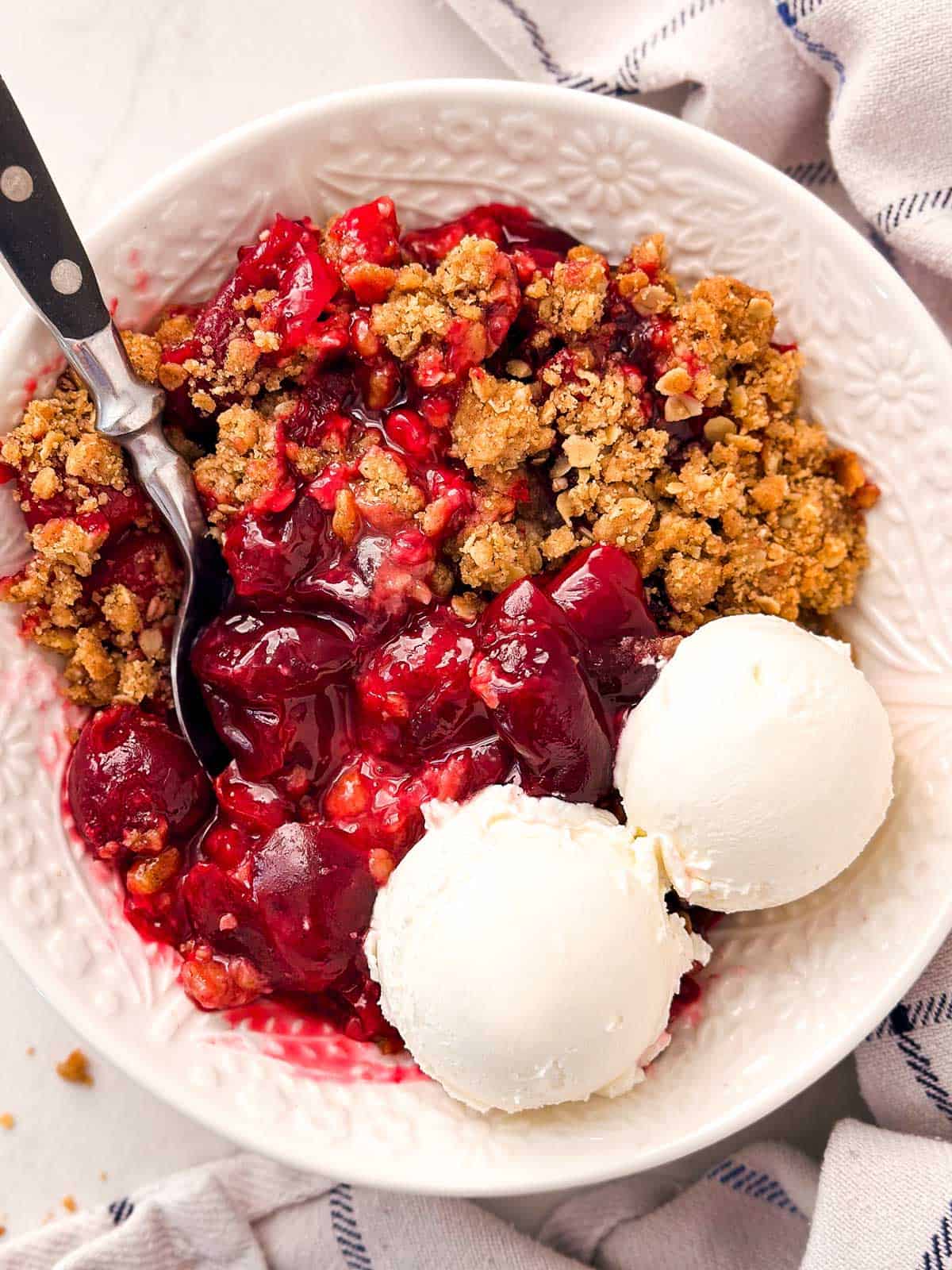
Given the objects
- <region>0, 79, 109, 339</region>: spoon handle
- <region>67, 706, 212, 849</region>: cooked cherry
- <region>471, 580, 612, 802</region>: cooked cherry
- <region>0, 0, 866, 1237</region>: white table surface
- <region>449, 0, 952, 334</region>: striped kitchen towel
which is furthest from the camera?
<region>0, 0, 866, 1237</region>: white table surface

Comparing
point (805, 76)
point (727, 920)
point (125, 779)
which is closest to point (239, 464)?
point (125, 779)

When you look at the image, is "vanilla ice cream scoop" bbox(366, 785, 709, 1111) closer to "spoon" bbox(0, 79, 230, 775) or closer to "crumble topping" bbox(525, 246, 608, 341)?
"spoon" bbox(0, 79, 230, 775)

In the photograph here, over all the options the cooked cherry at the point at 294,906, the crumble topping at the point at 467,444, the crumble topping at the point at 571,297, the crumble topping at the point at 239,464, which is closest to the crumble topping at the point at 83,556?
the crumble topping at the point at 467,444

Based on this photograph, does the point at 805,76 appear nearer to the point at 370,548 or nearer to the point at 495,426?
the point at 495,426

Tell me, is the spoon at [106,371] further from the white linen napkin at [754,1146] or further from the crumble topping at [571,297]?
the white linen napkin at [754,1146]

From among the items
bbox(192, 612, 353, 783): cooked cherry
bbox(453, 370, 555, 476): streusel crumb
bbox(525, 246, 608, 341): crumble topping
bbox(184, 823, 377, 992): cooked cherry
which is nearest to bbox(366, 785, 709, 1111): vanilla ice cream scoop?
bbox(184, 823, 377, 992): cooked cherry

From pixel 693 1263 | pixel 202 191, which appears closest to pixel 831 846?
pixel 693 1263
